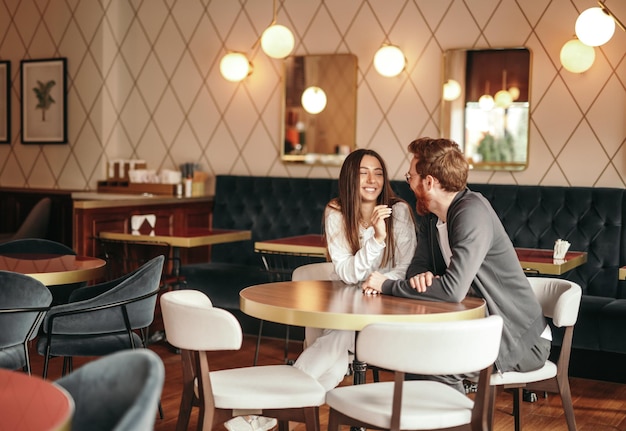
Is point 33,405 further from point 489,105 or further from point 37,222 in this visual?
point 37,222

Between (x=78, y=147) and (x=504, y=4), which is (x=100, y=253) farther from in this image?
(x=504, y=4)

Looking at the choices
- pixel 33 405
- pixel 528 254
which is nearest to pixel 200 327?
pixel 33 405

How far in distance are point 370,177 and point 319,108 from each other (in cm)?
286

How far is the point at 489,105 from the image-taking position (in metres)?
5.86

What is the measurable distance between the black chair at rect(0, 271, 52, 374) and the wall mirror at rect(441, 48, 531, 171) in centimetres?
351

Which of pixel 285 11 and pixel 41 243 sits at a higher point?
pixel 285 11

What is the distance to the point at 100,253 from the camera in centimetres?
590

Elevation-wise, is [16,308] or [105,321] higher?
[16,308]

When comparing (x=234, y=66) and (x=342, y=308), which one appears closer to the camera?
(x=342, y=308)

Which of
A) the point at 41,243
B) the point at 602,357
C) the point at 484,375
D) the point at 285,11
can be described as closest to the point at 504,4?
the point at 285,11

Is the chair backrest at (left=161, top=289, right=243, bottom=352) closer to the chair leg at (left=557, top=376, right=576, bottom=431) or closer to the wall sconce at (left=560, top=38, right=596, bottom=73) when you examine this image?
the chair leg at (left=557, top=376, right=576, bottom=431)

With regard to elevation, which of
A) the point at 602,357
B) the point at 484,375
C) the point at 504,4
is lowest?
the point at 602,357

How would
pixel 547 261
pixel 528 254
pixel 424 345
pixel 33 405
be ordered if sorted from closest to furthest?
pixel 33 405 → pixel 424 345 → pixel 547 261 → pixel 528 254

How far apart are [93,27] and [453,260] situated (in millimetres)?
5342
